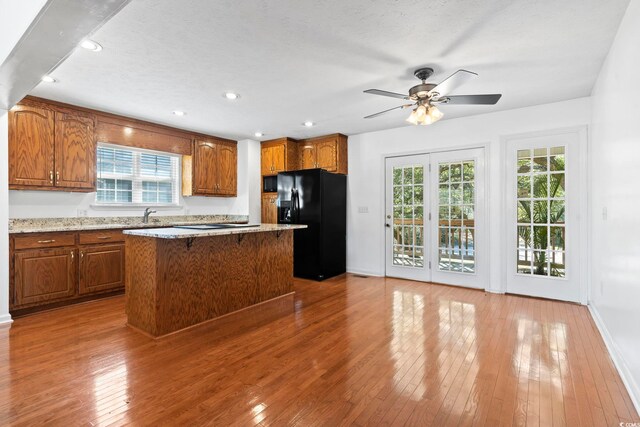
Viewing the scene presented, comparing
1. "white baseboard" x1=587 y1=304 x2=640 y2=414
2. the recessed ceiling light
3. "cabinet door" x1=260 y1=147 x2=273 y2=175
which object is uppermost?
the recessed ceiling light

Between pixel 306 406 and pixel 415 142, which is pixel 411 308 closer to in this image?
pixel 306 406

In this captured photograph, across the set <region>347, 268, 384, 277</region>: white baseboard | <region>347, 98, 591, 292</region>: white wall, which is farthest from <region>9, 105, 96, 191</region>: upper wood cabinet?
<region>347, 268, 384, 277</region>: white baseboard

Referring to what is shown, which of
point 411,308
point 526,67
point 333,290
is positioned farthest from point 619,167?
point 333,290

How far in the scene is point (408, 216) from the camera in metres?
5.18

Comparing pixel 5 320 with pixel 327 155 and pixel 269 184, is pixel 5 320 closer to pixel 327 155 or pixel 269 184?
pixel 269 184

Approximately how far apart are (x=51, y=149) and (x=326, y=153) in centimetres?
379

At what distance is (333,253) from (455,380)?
3375 millimetres

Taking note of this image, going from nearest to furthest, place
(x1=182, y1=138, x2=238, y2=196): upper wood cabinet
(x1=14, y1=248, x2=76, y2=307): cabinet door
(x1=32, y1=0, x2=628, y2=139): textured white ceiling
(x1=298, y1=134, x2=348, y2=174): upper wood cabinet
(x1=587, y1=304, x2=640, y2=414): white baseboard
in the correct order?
1. (x1=587, y1=304, x2=640, y2=414): white baseboard
2. (x1=32, y1=0, x2=628, y2=139): textured white ceiling
3. (x1=14, y1=248, x2=76, y2=307): cabinet door
4. (x1=182, y1=138, x2=238, y2=196): upper wood cabinet
5. (x1=298, y1=134, x2=348, y2=174): upper wood cabinet

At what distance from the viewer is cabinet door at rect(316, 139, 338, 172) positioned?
558 cm

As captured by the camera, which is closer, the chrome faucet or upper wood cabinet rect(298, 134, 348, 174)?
the chrome faucet

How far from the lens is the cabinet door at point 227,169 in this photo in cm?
577

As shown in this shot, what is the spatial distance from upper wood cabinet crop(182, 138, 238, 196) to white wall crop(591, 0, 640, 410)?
5.21m

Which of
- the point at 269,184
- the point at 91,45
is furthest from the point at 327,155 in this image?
the point at 91,45

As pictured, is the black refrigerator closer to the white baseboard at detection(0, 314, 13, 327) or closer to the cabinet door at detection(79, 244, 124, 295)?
the cabinet door at detection(79, 244, 124, 295)
